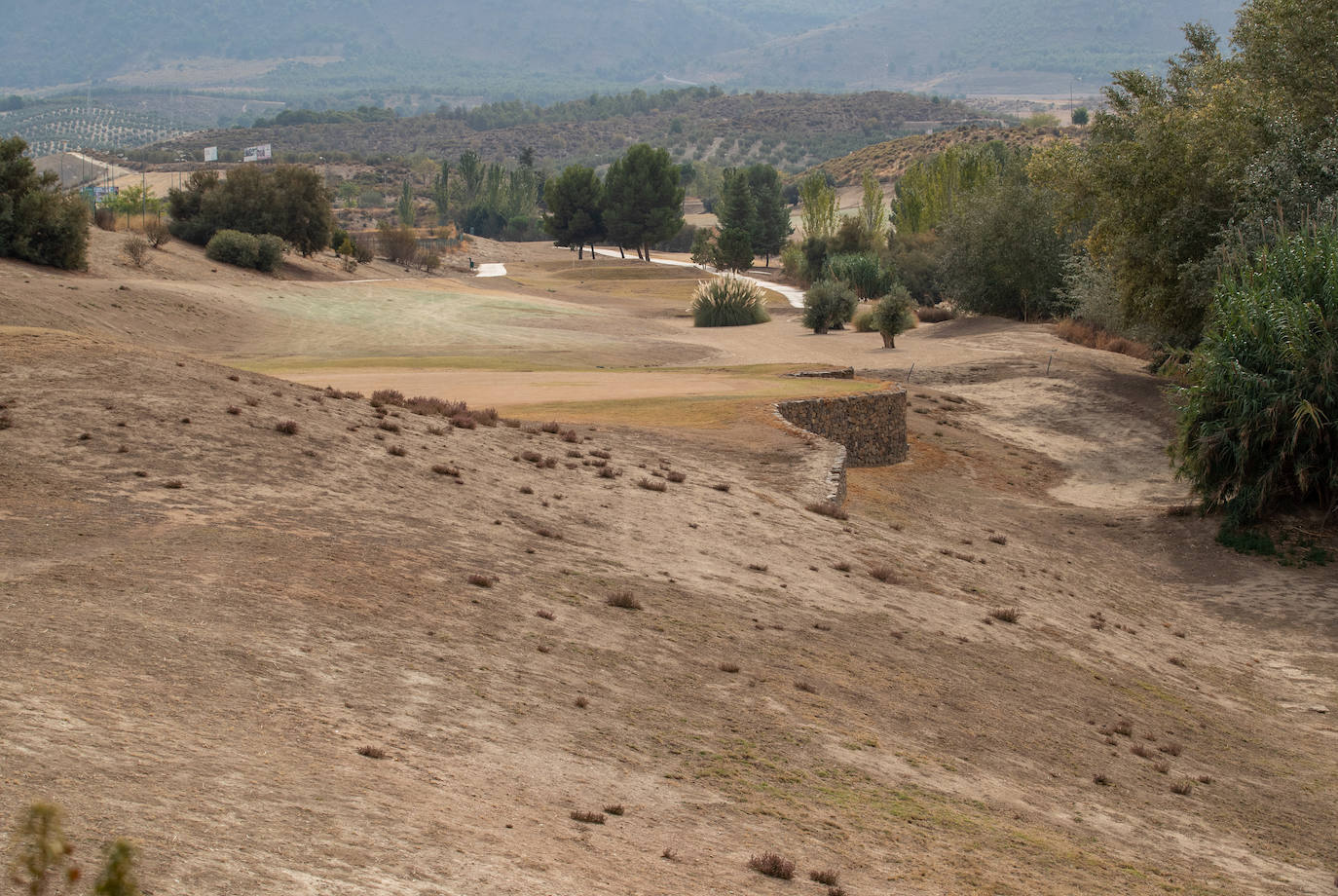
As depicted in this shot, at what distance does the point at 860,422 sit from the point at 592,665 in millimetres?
16282

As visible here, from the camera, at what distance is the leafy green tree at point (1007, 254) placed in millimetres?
50031

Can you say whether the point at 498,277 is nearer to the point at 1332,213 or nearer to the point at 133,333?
the point at 133,333

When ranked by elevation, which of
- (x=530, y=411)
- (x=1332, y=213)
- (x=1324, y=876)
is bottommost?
(x=1324, y=876)

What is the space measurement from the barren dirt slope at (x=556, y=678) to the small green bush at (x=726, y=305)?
3924 centimetres

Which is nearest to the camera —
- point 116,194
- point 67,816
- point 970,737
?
point 67,816

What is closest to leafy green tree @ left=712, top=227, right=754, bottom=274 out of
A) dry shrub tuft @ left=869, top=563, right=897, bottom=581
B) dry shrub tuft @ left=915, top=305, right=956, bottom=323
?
dry shrub tuft @ left=915, top=305, right=956, bottom=323

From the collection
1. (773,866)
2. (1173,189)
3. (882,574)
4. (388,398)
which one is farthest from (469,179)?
(773,866)

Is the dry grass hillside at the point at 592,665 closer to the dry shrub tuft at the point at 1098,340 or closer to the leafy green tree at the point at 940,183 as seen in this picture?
the dry shrub tuft at the point at 1098,340

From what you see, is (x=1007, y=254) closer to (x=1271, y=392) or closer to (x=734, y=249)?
(x=1271, y=392)

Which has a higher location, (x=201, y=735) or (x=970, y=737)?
(x=201, y=735)

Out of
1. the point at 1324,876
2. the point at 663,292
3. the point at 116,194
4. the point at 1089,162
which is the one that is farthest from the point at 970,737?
the point at 116,194

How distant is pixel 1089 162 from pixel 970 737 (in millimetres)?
25469

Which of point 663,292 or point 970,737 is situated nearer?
point 970,737

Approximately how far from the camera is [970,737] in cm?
1073
